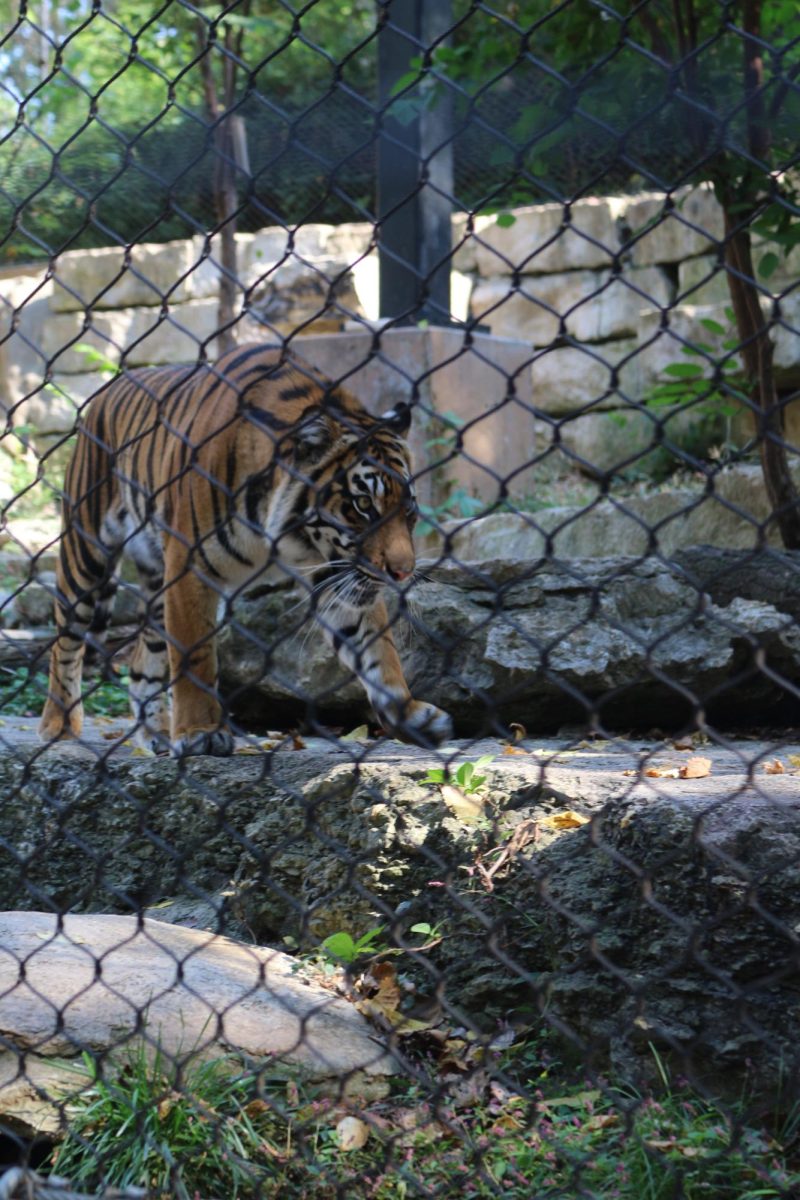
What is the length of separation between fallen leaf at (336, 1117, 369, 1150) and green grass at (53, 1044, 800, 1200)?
0.02 meters

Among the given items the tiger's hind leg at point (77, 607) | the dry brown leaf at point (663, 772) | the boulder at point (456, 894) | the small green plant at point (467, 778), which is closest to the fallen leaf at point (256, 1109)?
the boulder at point (456, 894)

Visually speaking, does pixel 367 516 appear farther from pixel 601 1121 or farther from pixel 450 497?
pixel 450 497

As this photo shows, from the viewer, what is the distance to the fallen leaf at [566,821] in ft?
8.59

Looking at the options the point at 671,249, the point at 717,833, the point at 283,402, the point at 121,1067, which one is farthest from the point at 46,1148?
the point at 671,249

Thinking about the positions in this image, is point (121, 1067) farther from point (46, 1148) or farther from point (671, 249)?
point (671, 249)

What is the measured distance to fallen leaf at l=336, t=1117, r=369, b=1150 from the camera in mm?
2178

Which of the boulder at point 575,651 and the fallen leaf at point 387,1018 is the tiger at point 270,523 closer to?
the boulder at point 575,651

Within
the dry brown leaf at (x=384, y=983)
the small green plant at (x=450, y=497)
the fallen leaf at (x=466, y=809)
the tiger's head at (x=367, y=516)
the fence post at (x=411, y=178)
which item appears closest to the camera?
the dry brown leaf at (x=384, y=983)

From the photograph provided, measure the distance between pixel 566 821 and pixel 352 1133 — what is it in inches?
30.1

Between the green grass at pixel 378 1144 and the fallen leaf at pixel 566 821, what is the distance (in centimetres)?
52

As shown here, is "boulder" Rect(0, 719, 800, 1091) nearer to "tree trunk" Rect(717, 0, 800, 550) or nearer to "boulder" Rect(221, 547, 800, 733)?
"boulder" Rect(221, 547, 800, 733)

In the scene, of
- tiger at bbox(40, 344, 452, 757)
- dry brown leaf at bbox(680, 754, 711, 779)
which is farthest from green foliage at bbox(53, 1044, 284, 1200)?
dry brown leaf at bbox(680, 754, 711, 779)

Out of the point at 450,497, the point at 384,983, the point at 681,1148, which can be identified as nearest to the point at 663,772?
the point at 384,983

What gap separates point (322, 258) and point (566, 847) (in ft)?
32.4
